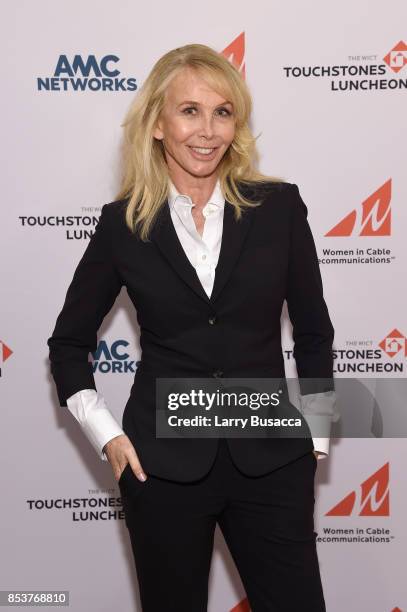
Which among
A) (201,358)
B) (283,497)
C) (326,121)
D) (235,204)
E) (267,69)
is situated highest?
(267,69)

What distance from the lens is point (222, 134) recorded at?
1.90 m

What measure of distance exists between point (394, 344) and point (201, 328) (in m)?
1.17

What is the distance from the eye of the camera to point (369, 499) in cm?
285

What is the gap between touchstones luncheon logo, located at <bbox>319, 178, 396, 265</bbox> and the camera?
2670 millimetres

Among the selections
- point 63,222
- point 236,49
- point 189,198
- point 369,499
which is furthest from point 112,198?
point 369,499

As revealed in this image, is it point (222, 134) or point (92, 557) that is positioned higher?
point (222, 134)

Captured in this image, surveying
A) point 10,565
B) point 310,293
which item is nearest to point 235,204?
point 310,293

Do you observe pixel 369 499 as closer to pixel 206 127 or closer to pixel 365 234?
pixel 365 234

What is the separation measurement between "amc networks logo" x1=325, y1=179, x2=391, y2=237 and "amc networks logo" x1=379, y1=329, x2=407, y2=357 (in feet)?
1.21

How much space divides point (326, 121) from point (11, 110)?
111cm

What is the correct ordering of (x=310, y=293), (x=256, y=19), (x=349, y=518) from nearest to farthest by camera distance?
(x=310, y=293) < (x=256, y=19) < (x=349, y=518)

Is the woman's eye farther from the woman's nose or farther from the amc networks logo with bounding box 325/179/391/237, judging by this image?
the amc networks logo with bounding box 325/179/391/237

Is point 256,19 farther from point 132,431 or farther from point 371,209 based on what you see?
point 132,431

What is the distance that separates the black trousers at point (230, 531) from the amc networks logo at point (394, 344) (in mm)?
989
